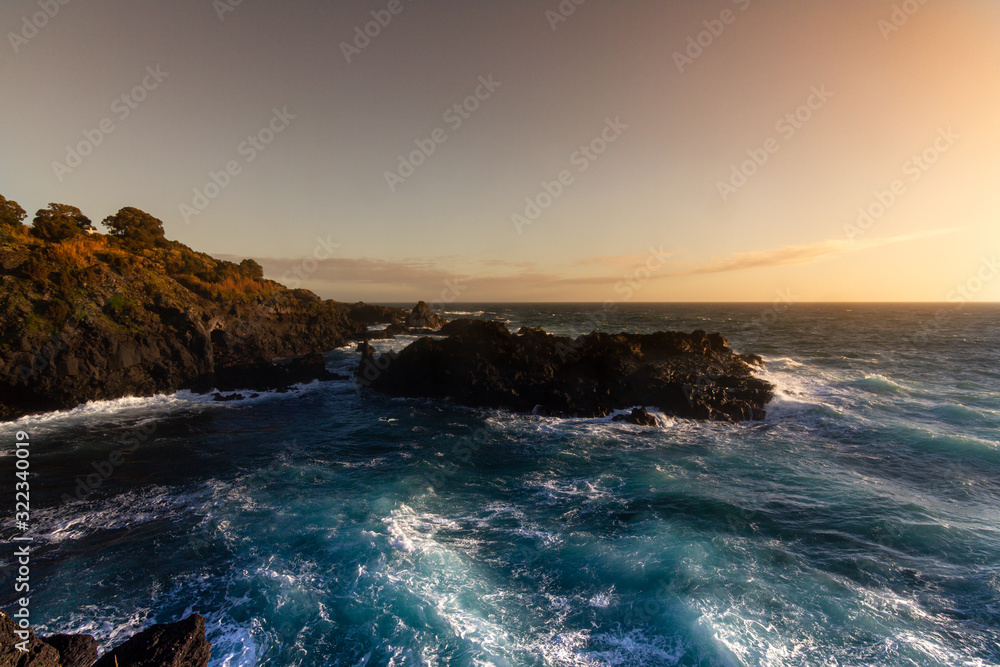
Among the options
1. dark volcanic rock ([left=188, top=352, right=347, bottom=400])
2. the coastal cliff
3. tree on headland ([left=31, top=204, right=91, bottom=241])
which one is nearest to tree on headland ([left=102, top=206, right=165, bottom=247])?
the coastal cliff

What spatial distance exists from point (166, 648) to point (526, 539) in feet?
28.3

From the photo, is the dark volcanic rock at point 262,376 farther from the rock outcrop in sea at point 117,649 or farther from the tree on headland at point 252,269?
the tree on headland at point 252,269

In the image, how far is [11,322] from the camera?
22.4 meters

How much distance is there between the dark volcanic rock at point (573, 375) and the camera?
25.3 metres

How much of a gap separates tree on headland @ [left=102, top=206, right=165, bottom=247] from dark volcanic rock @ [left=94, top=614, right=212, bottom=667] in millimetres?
47371

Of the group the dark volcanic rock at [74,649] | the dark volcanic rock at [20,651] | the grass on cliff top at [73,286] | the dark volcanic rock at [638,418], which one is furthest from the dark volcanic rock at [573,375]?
the dark volcanic rock at [20,651]

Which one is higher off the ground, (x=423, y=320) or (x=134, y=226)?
(x=134, y=226)

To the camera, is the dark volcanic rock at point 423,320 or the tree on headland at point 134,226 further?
the dark volcanic rock at point 423,320

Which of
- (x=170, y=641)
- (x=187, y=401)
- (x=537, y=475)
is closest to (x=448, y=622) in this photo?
(x=170, y=641)

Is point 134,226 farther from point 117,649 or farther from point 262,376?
point 117,649

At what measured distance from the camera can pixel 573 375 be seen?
26891 mm

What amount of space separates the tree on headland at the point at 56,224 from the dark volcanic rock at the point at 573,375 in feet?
92.1

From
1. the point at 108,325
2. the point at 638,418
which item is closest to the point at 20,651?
the point at 638,418

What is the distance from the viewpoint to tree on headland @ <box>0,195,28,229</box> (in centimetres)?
3028
